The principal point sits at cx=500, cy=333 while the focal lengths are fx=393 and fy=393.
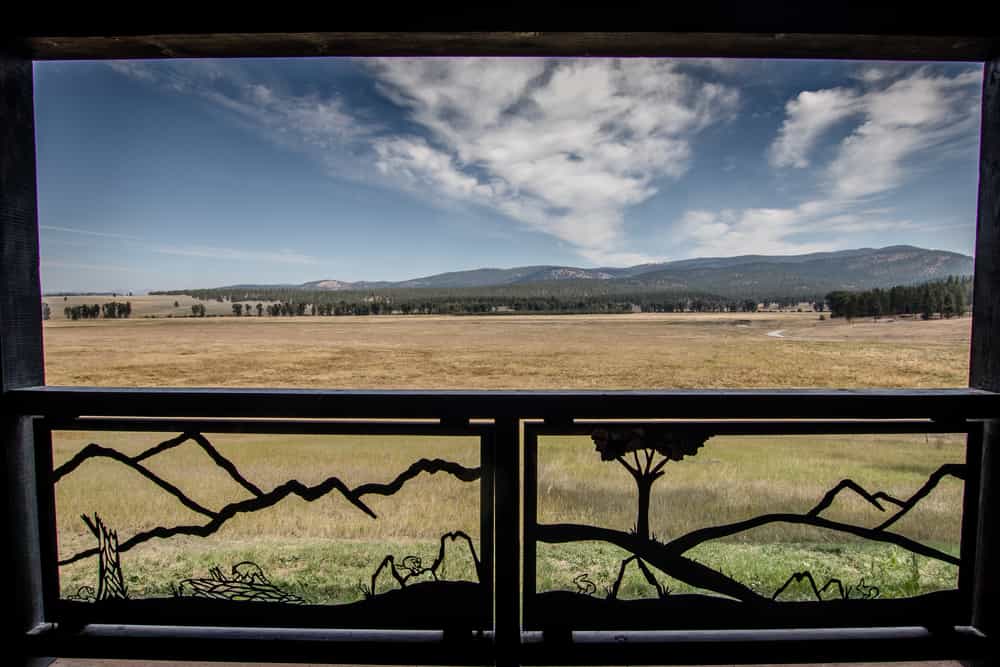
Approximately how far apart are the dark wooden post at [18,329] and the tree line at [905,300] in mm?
4642

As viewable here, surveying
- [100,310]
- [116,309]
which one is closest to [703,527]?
[100,310]

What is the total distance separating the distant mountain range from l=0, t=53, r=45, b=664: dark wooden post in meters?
3.82

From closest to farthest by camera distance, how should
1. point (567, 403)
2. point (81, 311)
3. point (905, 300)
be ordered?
point (567, 403)
point (905, 300)
point (81, 311)

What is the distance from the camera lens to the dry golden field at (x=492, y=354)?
16.3 m

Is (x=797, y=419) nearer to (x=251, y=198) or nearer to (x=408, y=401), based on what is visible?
(x=408, y=401)

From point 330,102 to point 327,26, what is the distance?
361cm

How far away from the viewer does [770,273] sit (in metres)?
12.8

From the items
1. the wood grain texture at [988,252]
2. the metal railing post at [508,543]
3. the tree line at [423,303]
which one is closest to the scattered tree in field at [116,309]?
the tree line at [423,303]

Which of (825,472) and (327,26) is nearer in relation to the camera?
(327,26)

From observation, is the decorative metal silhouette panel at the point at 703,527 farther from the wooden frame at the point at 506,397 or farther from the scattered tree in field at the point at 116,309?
the scattered tree in field at the point at 116,309

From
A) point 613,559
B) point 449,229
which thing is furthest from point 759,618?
point 449,229

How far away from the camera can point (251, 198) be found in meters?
9.16

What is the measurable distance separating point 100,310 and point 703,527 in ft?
27.6

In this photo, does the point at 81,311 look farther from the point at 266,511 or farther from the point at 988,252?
the point at 988,252
